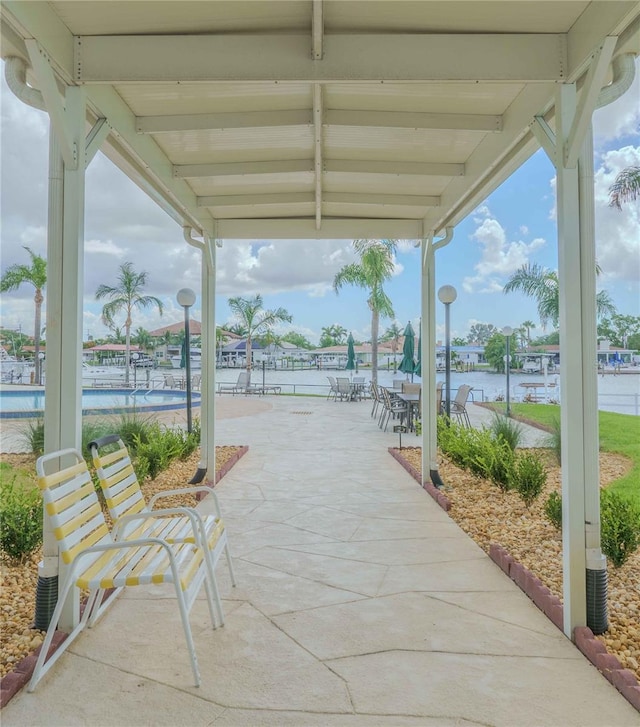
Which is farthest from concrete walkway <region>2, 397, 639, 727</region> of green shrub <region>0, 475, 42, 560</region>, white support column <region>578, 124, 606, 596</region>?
green shrub <region>0, 475, 42, 560</region>

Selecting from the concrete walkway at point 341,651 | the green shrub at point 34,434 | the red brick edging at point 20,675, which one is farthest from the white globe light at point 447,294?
the red brick edging at point 20,675

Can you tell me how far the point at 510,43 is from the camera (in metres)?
2.35

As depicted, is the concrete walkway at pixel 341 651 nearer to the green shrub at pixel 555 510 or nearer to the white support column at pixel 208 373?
the green shrub at pixel 555 510

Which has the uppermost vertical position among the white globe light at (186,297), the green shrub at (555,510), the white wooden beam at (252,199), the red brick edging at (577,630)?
the white wooden beam at (252,199)

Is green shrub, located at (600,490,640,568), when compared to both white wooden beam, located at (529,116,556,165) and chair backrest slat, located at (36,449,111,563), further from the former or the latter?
chair backrest slat, located at (36,449,111,563)

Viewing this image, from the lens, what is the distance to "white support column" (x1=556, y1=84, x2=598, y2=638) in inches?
92.4

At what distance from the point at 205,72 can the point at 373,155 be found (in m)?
1.68

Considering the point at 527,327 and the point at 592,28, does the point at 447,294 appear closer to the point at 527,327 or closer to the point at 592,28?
the point at 592,28

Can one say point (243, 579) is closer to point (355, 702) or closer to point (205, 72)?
point (355, 702)

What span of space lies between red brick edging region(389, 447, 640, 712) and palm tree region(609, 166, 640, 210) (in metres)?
8.76

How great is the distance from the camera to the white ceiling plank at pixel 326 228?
5.16 meters

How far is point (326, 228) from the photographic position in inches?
208

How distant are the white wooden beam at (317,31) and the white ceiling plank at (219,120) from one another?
2.47 feet

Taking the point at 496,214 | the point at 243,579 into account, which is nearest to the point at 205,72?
the point at 243,579
